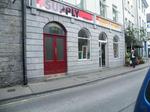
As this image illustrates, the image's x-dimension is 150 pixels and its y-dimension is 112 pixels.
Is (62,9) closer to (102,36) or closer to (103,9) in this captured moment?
(102,36)

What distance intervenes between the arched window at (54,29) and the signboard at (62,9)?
891 millimetres

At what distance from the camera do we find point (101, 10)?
20469 millimetres

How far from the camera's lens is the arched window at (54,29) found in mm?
13739

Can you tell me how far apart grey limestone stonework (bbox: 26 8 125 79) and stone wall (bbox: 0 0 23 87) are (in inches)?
26.3

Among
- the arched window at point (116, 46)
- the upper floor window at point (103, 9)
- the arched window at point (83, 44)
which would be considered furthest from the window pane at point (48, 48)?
the arched window at point (116, 46)

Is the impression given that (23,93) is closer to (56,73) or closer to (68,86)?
(68,86)

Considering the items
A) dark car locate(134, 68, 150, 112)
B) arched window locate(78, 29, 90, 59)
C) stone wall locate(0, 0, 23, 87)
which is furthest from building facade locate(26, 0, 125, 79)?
dark car locate(134, 68, 150, 112)

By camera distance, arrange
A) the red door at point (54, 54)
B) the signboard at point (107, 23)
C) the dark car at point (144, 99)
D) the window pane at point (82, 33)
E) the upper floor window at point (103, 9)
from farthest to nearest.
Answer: the upper floor window at point (103, 9) → the signboard at point (107, 23) → the window pane at point (82, 33) → the red door at point (54, 54) → the dark car at point (144, 99)

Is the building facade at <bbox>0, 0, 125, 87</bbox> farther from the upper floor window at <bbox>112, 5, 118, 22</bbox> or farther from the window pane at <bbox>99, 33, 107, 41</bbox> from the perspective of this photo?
the upper floor window at <bbox>112, 5, 118, 22</bbox>

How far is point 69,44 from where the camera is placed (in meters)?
15.3

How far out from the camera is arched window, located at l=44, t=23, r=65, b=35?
45.1 feet

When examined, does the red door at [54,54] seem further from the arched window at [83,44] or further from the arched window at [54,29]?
the arched window at [83,44]

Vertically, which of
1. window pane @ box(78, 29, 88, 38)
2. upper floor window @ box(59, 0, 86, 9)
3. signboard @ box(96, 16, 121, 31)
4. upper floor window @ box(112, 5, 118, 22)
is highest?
upper floor window @ box(112, 5, 118, 22)

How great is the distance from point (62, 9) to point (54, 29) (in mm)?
1485
